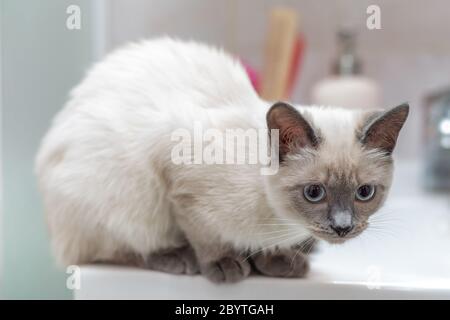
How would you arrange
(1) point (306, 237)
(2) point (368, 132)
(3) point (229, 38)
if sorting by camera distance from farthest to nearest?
(3) point (229, 38) → (1) point (306, 237) → (2) point (368, 132)

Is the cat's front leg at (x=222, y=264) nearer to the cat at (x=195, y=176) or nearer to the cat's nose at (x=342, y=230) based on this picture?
the cat at (x=195, y=176)

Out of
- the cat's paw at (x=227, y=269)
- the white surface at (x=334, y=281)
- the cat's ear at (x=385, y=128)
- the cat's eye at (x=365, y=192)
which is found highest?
the cat's ear at (x=385, y=128)

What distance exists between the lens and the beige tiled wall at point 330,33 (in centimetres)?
152

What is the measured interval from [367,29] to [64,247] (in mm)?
1116

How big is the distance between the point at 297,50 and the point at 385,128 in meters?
0.82

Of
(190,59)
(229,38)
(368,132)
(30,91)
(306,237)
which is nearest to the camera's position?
(368,132)

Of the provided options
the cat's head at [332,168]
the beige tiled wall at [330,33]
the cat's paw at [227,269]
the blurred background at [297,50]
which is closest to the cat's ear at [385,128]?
the cat's head at [332,168]

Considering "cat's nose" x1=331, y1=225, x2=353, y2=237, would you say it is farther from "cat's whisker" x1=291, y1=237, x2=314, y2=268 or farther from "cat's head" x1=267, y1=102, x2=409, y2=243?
"cat's whisker" x1=291, y1=237, x2=314, y2=268

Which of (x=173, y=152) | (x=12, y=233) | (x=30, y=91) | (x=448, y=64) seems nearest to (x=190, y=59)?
(x=173, y=152)

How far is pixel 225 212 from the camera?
832mm

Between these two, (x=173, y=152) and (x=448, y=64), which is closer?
(x=173, y=152)

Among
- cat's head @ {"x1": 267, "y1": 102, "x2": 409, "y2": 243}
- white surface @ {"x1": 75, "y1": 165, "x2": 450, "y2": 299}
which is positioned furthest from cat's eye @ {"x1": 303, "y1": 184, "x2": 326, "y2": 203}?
white surface @ {"x1": 75, "y1": 165, "x2": 450, "y2": 299}

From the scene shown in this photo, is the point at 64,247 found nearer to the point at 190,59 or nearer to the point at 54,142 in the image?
the point at 54,142

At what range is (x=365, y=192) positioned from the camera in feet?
2.55
